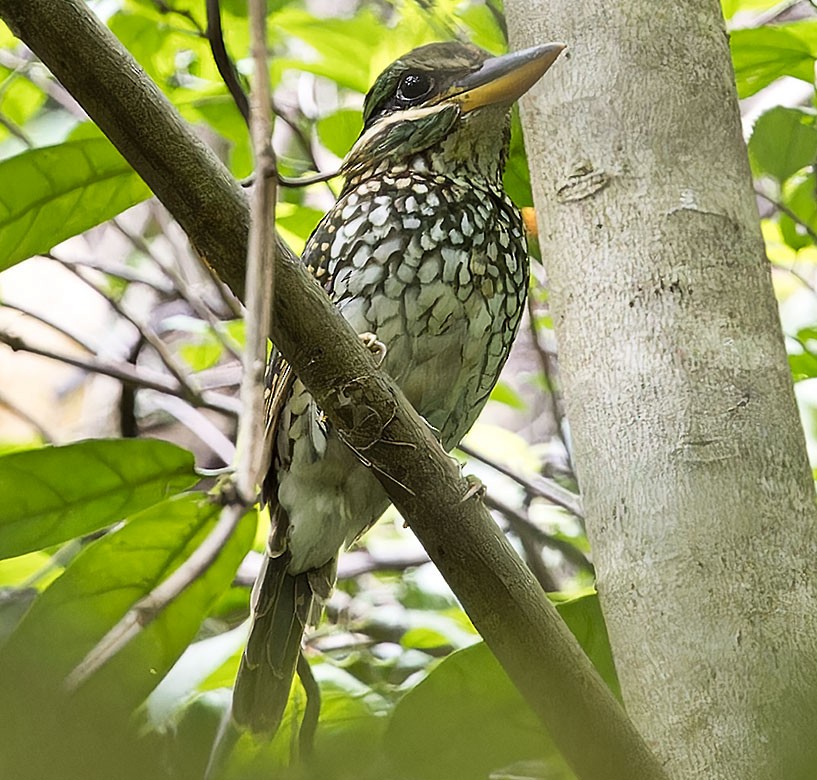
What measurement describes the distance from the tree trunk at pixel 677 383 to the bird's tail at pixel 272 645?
483mm

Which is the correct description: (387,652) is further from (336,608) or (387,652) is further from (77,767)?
(77,767)

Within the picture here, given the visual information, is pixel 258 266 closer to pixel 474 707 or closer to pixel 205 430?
pixel 474 707

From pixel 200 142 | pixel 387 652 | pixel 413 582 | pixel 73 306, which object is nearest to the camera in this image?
pixel 200 142

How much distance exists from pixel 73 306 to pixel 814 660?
2.41 m

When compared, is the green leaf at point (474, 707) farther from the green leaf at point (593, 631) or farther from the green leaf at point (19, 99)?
the green leaf at point (19, 99)

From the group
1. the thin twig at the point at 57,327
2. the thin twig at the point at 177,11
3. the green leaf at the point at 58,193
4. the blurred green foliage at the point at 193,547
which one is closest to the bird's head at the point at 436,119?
the blurred green foliage at the point at 193,547

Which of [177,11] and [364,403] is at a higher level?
[177,11]

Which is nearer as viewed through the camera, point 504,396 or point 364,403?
point 364,403

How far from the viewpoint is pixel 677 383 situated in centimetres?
115

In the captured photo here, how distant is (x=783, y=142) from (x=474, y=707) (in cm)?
112

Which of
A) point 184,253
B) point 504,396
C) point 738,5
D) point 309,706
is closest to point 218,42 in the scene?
point 309,706

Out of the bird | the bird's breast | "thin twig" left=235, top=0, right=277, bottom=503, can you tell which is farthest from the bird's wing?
"thin twig" left=235, top=0, right=277, bottom=503

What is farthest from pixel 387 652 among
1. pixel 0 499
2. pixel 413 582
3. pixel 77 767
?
pixel 77 767

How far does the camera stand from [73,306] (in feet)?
10.0
